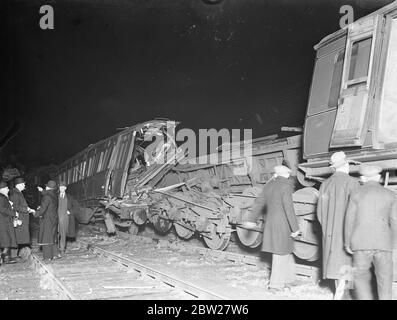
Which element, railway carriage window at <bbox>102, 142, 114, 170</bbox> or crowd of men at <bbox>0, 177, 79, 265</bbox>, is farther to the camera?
railway carriage window at <bbox>102, 142, 114, 170</bbox>

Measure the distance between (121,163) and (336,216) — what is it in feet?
23.0

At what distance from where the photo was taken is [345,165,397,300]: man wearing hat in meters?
4.06

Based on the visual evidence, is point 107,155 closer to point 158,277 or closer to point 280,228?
point 158,277

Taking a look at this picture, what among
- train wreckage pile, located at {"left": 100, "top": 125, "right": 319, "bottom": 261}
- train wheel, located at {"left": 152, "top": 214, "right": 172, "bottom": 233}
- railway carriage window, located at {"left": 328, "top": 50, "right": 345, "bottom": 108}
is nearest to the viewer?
railway carriage window, located at {"left": 328, "top": 50, "right": 345, "bottom": 108}

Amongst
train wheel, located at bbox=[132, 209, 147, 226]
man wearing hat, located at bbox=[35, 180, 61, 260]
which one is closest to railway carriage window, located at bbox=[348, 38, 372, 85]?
man wearing hat, located at bbox=[35, 180, 61, 260]

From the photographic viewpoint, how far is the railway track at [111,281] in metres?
5.41

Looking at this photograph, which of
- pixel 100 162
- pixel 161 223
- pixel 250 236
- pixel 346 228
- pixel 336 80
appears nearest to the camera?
pixel 346 228

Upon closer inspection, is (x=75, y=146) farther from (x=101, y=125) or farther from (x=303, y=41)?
(x=303, y=41)

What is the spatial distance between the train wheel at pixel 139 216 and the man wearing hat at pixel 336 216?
733 cm

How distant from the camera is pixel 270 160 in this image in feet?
26.1

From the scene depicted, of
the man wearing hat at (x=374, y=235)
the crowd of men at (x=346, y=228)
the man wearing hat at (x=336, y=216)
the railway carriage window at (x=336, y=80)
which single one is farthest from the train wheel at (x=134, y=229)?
the man wearing hat at (x=374, y=235)

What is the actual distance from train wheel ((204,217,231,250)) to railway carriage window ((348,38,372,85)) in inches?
154

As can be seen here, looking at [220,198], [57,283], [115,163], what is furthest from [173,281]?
[115,163]

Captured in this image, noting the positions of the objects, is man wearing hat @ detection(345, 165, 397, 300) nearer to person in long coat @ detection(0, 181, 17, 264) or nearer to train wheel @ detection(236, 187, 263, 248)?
train wheel @ detection(236, 187, 263, 248)
